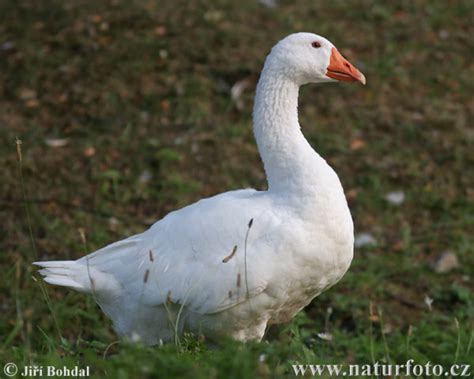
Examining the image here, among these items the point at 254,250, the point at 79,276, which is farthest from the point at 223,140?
the point at 254,250

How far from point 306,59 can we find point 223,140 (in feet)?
9.50

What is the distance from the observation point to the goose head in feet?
13.8

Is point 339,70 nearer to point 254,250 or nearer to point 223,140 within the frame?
point 254,250

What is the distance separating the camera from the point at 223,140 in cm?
706

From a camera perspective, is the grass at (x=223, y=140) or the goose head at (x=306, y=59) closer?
the goose head at (x=306, y=59)

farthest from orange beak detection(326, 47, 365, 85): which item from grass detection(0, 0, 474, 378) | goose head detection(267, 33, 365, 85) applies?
grass detection(0, 0, 474, 378)

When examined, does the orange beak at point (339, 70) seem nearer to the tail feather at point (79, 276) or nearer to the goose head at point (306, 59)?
the goose head at point (306, 59)

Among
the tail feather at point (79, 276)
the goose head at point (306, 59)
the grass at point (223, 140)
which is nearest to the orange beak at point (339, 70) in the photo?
the goose head at point (306, 59)

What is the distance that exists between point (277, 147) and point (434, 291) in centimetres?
220

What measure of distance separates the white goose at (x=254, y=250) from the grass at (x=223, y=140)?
2.62ft

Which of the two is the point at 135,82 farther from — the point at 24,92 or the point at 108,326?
the point at 108,326

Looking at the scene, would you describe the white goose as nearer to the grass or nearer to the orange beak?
the orange beak

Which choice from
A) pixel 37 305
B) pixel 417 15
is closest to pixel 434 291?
pixel 37 305

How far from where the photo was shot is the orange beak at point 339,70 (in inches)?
169
